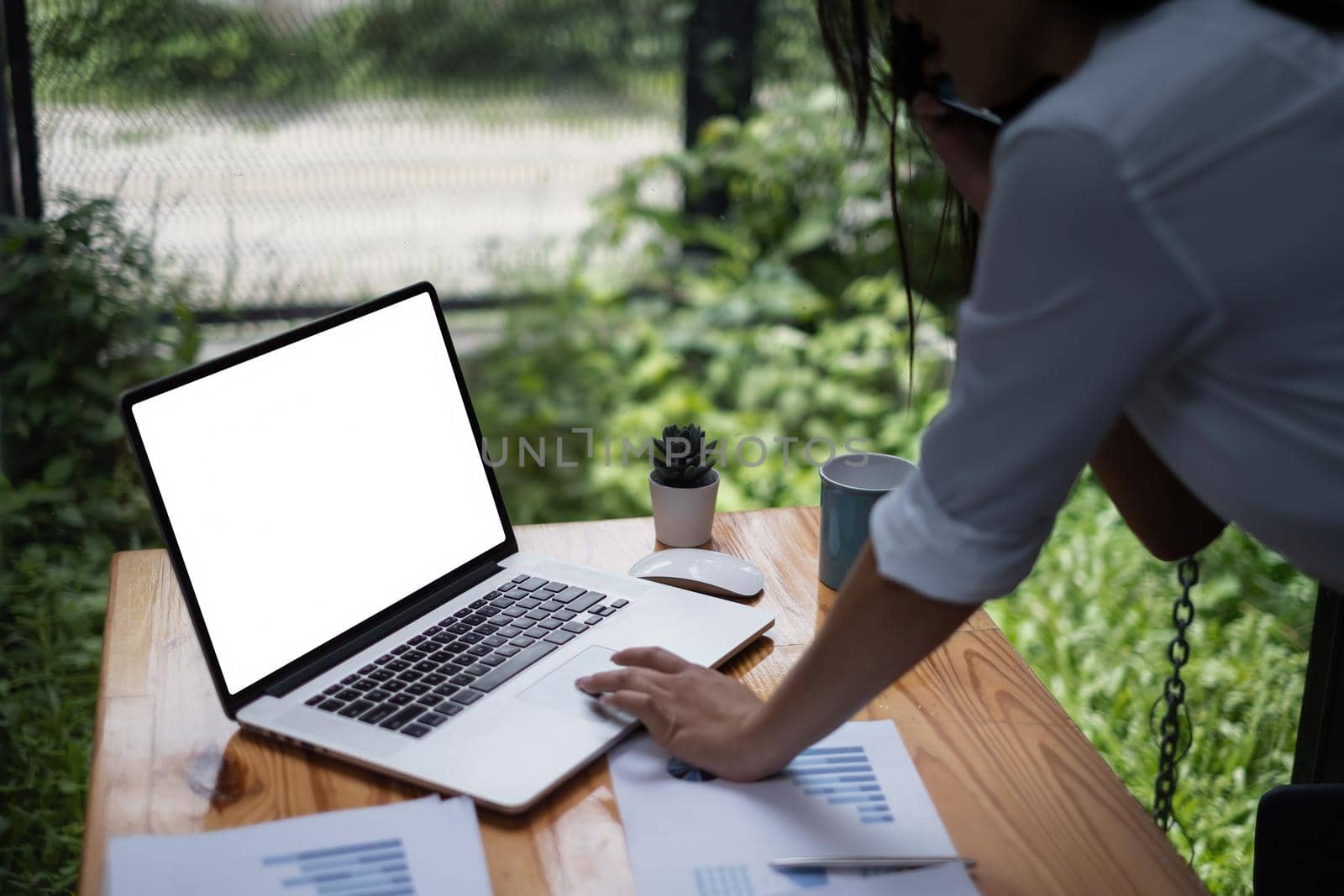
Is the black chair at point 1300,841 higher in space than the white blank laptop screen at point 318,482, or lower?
lower

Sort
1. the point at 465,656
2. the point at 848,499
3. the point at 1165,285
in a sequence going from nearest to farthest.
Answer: the point at 1165,285 → the point at 465,656 → the point at 848,499

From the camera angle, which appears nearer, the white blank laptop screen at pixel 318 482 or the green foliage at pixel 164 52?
the white blank laptop screen at pixel 318 482

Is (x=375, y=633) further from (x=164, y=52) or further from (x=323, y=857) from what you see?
(x=164, y=52)

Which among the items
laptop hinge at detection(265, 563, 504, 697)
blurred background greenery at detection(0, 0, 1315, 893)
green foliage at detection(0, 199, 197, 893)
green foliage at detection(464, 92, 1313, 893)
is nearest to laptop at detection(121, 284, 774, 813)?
laptop hinge at detection(265, 563, 504, 697)

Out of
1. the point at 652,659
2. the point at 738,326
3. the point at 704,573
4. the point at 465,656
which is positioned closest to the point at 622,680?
the point at 652,659

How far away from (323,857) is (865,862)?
0.34 m

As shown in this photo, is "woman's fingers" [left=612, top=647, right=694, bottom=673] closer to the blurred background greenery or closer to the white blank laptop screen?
the white blank laptop screen

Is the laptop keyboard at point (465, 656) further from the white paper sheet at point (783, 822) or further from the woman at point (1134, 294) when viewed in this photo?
the woman at point (1134, 294)

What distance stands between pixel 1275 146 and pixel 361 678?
2.36 ft

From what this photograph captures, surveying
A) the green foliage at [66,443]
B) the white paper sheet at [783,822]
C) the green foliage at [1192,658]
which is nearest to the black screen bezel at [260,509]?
the white paper sheet at [783,822]

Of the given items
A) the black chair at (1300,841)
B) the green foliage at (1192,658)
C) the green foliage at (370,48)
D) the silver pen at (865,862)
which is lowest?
the green foliage at (1192,658)

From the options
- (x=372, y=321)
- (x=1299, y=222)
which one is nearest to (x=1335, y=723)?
(x=1299, y=222)

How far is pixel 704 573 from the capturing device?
3.77 ft

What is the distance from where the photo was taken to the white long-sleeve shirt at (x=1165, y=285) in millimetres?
569
